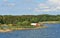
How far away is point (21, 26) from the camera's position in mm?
94188

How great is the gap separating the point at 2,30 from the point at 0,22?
2034 cm

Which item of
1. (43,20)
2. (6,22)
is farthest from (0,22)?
(43,20)

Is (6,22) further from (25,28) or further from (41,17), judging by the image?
(41,17)

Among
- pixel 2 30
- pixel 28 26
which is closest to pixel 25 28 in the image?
pixel 28 26

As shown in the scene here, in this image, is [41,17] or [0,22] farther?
[41,17]

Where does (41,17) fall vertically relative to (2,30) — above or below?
below

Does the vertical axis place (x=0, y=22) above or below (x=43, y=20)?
above

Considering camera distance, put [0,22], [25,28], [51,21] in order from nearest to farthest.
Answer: [25,28] < [0,22] < [51,21]

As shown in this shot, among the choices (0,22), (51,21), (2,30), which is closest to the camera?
(2,30)

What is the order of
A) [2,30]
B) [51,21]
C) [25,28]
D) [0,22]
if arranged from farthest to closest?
[51,21]
[0,22]
[25,28]
[2,30]

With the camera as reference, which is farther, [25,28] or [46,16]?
[46,16]

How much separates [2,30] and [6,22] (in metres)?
22.4

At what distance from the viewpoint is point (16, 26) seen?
95500 mm

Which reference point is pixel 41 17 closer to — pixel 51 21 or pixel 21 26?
pixel 51 21
